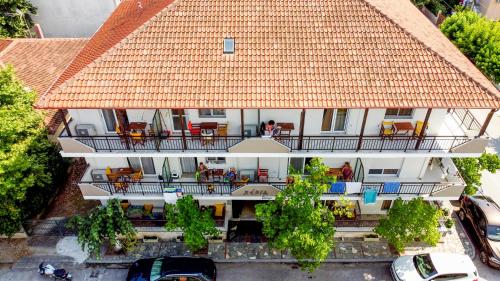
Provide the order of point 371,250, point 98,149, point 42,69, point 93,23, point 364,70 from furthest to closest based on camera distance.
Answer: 1. point 93,23
2. point 42,69
3. point 371,250
4. point 98,149
5. point 364,70

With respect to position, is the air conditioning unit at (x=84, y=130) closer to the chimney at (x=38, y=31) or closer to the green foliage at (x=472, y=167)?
the chimney at (x=38, y=31)

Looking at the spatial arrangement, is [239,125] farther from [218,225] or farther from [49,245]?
[49,245]

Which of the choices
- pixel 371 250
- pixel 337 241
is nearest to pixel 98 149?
pixel 337 241

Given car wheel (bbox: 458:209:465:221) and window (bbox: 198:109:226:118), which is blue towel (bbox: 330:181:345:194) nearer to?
window (bbox: 198:109:226:118)

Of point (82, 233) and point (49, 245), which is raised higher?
point (82, 233)

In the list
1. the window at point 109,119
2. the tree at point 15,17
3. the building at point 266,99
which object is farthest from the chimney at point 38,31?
the window at point 109,119

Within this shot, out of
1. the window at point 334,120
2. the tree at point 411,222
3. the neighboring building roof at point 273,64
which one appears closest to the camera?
the neighboring building roof at point 273,64

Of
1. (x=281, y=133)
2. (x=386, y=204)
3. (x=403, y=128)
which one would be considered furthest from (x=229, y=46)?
(x=386, y=204)
